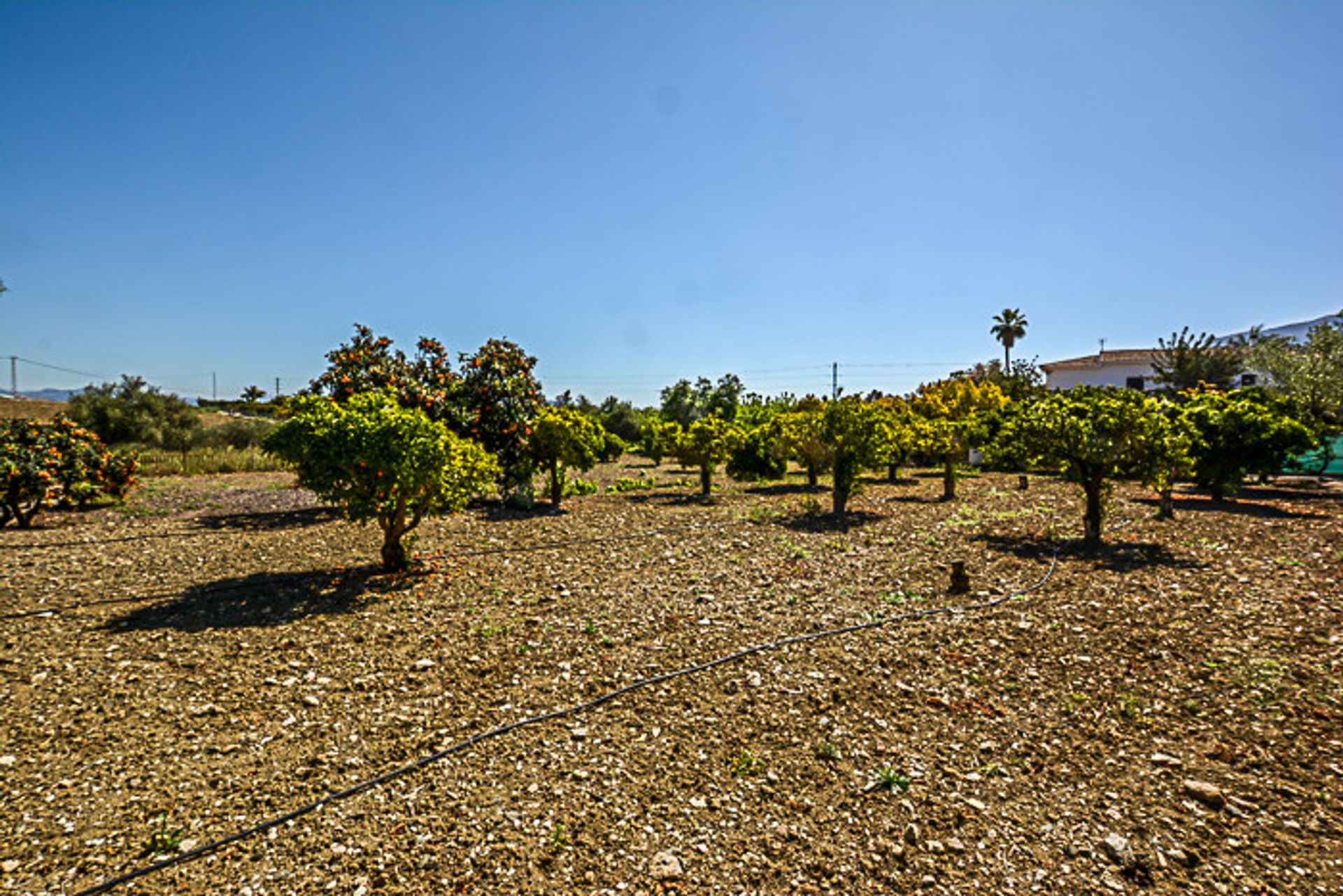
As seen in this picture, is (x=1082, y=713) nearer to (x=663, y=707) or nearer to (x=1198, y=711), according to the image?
(x=1198, y=711)

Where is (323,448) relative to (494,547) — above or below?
above

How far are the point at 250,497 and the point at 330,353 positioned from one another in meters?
7.03

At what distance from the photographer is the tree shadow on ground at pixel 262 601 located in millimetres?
7496

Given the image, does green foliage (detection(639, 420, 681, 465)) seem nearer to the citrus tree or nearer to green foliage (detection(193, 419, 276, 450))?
the citrus tree

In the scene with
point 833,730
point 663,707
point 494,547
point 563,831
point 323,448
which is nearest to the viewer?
point 563,831

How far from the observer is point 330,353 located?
15.7 m

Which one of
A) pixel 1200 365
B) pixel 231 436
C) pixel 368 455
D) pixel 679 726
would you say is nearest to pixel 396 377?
pixel 368 455

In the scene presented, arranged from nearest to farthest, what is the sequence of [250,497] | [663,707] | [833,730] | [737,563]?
[833,730], [663,707], [737,563], [250,497]

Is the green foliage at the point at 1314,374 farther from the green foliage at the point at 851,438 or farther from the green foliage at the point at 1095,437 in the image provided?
the green foliage at the point at 851,438

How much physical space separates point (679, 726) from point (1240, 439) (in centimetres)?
1755

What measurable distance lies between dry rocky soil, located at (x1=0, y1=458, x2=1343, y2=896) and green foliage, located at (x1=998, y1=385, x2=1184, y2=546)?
5.95ft

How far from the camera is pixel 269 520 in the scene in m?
15.0

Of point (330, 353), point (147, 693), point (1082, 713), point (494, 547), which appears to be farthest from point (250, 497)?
point (1082, 713)

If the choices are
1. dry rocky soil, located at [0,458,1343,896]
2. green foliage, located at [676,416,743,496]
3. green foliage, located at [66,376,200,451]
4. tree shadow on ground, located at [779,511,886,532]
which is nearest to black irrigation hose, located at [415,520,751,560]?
dry rocky soil, located at [0,458,1343,896]
